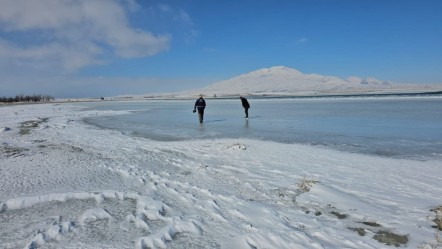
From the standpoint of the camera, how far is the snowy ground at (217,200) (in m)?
4.02

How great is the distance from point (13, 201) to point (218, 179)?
367 centimetres

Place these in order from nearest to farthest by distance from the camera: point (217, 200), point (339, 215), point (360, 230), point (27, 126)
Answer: point (360, 230) < point (339, 215) < point (217, 200) < point (27, 126)

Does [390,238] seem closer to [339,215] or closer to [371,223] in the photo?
[371,223]

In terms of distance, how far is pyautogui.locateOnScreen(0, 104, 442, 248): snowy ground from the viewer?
4016 millimetres

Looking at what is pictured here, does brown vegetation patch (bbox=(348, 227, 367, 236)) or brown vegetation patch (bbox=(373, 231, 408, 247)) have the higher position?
brown vegetation patch (bbox=(348, 227, 367, 236))

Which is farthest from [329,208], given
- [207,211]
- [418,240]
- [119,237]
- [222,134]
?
[222,134]

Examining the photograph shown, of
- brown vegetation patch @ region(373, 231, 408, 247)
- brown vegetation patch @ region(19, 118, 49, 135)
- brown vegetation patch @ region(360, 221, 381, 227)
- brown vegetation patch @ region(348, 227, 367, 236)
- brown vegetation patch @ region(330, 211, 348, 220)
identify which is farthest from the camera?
brown vegetation patch @ region(19, 118, 49, 135)

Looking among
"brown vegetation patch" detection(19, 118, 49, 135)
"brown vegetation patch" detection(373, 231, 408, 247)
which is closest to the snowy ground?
"brown vegetation patch" detection(373, 231, 408, 247)

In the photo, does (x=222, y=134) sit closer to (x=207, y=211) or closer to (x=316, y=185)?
(x=316, y=185)

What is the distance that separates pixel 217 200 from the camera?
17.6 ft

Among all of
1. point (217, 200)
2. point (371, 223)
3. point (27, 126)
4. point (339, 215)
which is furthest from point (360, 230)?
point (27, 126)

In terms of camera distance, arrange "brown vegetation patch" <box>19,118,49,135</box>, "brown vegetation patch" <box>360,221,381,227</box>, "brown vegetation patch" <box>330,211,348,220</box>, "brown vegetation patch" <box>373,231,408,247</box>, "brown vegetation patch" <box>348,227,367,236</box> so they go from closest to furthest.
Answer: "brown vegetation patch" <box>373,231,408,247</box> < "brown vegetation patch" <box>348,227,367,236</box> < "brown vegetation patch" <box>360,221,381,227</box> < "brown vegetation patch" <box>330,211,348,220</box> < "brown vegetation patch" <box>19,118,49,135</box>

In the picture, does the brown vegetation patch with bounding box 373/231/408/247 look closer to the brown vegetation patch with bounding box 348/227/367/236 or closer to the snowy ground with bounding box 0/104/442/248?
the snowy ground with bounding box 0/104/442/248

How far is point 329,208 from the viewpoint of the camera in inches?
201
